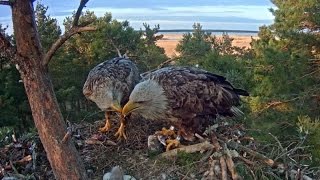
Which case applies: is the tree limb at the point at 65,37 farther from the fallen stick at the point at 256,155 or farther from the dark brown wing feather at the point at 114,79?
the fallen stick at the point at 256,155

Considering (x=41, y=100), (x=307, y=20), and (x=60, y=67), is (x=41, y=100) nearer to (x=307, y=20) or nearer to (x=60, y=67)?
(x=307, y=20)

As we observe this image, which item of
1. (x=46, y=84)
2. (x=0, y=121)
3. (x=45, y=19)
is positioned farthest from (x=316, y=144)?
(x=45, y=19)

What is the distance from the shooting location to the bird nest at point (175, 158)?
188 inches

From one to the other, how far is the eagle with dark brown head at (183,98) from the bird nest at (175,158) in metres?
0.18

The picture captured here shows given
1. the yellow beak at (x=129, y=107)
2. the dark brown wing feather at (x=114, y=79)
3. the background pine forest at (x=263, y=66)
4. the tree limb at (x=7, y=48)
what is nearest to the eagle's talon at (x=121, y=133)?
the dark brown wing feather at (x=114, y=79)

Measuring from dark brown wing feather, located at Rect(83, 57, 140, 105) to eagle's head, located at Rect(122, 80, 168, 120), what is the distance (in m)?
0.28

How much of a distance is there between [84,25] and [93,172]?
5.57ft

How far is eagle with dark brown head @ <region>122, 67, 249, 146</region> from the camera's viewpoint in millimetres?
4941

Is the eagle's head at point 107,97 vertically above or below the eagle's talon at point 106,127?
above

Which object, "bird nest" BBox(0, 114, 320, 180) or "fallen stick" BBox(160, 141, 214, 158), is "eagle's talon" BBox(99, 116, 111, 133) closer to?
"bird nest" BBox(0, 114, 320, 180)

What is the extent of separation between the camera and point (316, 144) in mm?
9883

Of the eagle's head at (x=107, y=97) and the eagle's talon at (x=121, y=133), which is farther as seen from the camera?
the eagle's talon at (x=121, y=133)

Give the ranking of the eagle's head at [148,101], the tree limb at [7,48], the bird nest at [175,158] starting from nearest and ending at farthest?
the tree limb at [7,48] < the bird nest at [175,158] < the eagle's head at [148,101]

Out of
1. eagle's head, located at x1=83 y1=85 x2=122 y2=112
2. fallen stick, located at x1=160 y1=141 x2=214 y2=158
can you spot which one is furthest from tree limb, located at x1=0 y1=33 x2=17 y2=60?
fallen stick, located at x1=160 y1=141 x2=214 y2=158
